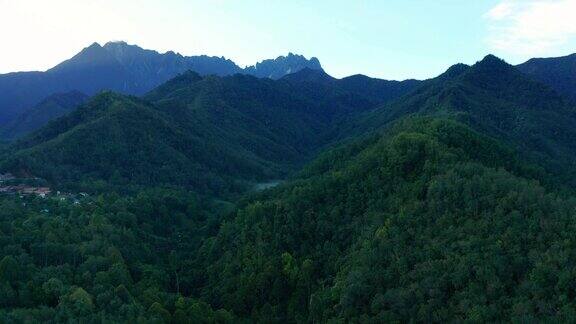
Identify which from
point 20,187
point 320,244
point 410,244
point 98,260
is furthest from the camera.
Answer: point 20,187

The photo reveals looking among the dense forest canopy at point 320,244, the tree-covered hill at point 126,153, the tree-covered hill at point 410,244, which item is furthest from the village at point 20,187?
the tree-covered hill at point 410,244

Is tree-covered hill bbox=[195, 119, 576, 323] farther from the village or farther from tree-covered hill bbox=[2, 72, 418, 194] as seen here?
tree-covered hill bbox=[2, 72, 418, 194]

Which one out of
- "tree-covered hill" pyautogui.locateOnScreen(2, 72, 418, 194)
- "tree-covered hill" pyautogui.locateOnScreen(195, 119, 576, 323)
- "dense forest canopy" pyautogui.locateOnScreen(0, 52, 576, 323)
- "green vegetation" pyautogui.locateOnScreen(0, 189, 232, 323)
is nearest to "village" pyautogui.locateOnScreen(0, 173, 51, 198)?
"dense forest canopy" pyautogui.locateOnScreen(0, 52, 576, 323)

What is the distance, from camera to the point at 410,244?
247ft

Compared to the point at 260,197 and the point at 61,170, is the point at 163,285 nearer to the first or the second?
the point at 260,197

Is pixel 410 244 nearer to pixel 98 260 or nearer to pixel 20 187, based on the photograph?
pixel 98 260

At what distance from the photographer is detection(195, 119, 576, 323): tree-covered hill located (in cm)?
6081

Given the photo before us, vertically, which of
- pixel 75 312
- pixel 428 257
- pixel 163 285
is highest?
pixel 428 257

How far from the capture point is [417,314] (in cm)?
6394

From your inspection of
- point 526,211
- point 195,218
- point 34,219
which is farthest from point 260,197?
point 526,211

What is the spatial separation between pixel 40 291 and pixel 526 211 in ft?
224

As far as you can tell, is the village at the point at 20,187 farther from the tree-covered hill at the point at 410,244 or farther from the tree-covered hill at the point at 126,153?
the tree-covered hill at the point at 410,244

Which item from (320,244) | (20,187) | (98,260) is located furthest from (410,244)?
(20,187)

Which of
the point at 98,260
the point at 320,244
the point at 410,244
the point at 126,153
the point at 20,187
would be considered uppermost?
the point at 126,153
